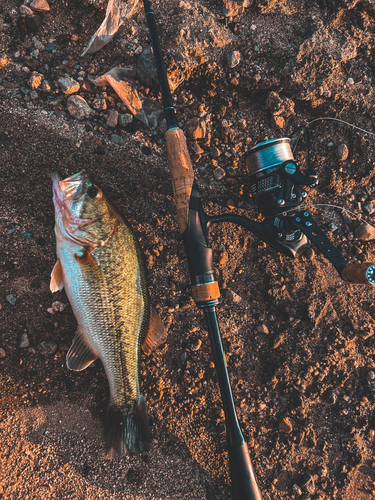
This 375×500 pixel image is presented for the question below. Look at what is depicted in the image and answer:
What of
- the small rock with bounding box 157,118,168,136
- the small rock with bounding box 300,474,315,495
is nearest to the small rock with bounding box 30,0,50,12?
the small rock with bounding box 157,118,168,136

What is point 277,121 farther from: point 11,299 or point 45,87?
point 11,299

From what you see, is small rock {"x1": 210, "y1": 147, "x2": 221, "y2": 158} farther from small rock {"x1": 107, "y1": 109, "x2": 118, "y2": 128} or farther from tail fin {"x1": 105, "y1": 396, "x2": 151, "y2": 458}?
tail fin {"x1": 105, "y1": 396, "x2": 151, "y2": 458}

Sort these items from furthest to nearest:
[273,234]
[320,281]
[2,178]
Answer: [320,281]
[2,178]
[273,234]

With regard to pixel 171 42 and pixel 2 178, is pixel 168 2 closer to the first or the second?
pixel 171 42

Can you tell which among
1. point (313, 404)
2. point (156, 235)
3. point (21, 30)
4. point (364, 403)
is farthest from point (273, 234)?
point (21, 30)

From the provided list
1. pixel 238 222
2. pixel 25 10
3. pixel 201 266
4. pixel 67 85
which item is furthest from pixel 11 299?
pixel 25 10

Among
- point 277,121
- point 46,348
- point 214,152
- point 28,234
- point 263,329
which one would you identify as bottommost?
point 263,329

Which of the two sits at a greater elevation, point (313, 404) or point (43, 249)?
point (43, 249)

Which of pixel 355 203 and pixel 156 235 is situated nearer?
pixel 156 235

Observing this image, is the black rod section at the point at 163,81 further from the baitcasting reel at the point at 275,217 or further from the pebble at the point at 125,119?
the baitcasting reel at the point at 275,217
